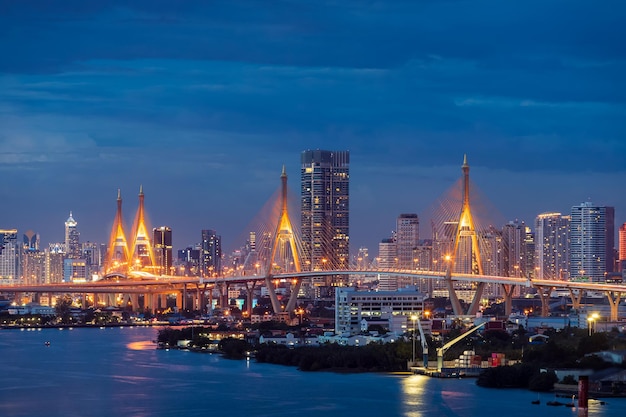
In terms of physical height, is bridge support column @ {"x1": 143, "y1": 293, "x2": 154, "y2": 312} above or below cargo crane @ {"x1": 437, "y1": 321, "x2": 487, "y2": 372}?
above

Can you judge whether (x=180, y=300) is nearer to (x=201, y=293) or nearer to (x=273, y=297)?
(x=201, y=293)

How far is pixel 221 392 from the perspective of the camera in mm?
17453

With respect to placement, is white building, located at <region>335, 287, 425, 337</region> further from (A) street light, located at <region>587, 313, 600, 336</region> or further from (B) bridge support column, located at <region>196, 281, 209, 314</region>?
(B) bridge support column, located at <region>196, 281, 209, 314</region>

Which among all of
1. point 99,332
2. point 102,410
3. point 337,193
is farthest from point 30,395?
point 337,193

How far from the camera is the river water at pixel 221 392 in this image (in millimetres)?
15609

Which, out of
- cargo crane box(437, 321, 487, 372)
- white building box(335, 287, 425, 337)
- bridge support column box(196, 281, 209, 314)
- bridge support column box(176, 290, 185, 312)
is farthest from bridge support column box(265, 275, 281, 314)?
cargo crane box(437, 321, 487, 372)

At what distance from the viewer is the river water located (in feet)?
51.2

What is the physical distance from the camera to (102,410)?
51.9ft

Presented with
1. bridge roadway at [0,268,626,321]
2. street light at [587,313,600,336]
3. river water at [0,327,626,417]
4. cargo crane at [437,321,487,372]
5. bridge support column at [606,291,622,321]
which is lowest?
river water at [0,327,626,417]

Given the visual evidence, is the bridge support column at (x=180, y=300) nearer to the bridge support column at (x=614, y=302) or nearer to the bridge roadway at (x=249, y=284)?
the bridge roadway at (x=249, y=284)

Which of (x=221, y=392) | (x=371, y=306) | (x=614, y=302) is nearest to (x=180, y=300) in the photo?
(x=371, y=306)

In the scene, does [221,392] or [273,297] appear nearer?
[221,392]

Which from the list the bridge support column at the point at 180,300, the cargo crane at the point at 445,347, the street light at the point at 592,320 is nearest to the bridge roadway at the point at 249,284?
the bridge support column at the point at 180,300

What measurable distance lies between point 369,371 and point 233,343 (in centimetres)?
421
